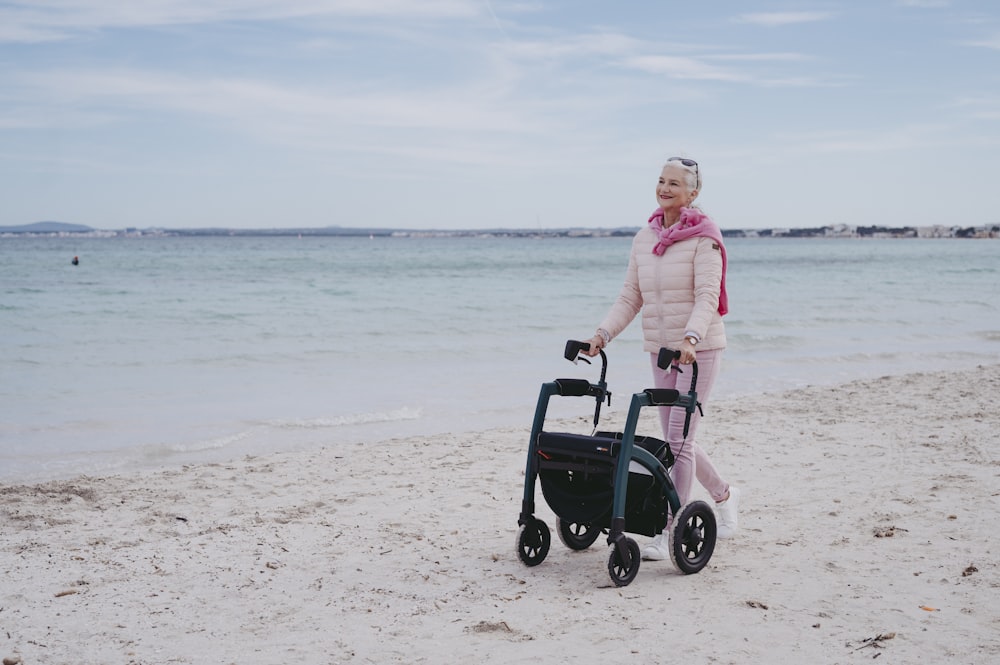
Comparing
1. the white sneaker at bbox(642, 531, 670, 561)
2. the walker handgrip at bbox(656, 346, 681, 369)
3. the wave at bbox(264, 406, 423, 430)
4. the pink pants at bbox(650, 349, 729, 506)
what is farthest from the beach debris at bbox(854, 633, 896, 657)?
the wave at bbox(264, 406, 423, 430)

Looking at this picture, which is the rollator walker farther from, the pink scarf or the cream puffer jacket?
the pink scarf

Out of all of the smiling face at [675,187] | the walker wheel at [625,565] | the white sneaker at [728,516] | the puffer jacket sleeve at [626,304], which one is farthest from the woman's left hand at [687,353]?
the white sneaker at [728,516]

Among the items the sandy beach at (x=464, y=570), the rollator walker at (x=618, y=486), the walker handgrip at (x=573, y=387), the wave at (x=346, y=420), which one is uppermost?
the walker handgrip at (x=573, y=387)

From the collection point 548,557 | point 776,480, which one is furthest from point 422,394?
point 548,557

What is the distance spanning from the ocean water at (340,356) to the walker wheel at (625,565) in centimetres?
377

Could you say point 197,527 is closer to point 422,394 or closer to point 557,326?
point 422,394

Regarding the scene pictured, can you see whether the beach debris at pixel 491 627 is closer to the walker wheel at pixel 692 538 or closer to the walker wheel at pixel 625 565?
the walker wheel at pixel 625 565

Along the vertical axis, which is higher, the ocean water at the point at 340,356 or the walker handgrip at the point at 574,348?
the walker handgrip at the point at 574,348

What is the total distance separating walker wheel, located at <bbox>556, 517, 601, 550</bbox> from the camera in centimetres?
461

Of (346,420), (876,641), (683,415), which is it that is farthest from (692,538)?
(346,420)

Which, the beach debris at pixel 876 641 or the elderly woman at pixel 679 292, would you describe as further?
the elderly woman at pixel 679 292

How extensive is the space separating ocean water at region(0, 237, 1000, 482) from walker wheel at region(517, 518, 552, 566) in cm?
330

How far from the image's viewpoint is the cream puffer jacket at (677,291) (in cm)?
410

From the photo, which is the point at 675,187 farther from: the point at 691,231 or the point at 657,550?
the point at 657,550
